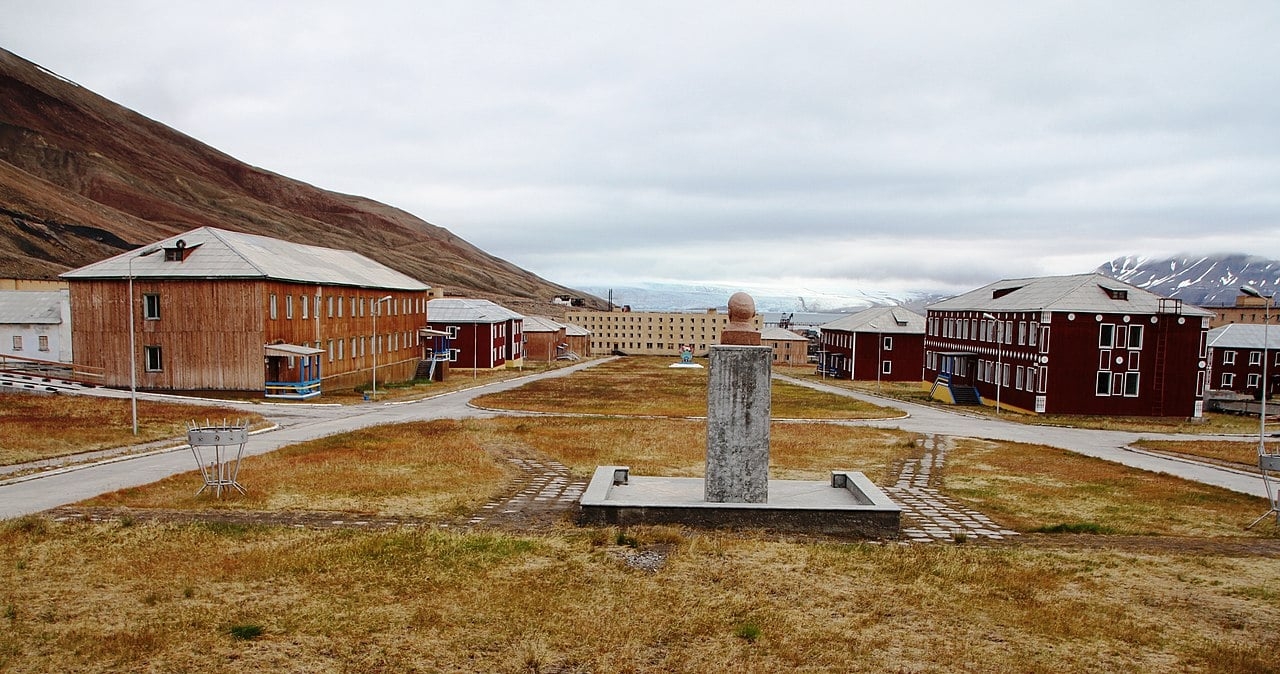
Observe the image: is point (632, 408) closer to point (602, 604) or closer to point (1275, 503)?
point (1275, 503)

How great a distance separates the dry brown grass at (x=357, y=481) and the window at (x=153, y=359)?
23.1 m

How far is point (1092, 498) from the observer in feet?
67.2

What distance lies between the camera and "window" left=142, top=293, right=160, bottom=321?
4469 cm

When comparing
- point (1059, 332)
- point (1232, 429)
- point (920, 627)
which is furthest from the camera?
point (1059, 332)

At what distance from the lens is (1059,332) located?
5075 centimetres

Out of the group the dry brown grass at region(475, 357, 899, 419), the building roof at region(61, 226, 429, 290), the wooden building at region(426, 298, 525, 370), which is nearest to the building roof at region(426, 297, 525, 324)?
the wooden building at region(426, 298, 525, 370)

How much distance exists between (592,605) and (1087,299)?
50.9 m

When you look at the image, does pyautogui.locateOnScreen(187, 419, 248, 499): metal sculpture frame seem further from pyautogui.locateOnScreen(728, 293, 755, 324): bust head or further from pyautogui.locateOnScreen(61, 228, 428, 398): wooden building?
pyautogui.locateOnScreen(61, 228, 428, 398): wooden building

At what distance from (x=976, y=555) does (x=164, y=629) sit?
492 inches

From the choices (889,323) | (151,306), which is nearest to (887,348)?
(889,323)

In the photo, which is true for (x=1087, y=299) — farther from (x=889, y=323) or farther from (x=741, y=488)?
(x=741, y=488)

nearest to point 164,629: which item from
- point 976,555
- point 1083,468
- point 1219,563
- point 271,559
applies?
point 271,559

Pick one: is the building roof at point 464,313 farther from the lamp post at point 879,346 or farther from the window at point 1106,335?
the window at point 1106,335

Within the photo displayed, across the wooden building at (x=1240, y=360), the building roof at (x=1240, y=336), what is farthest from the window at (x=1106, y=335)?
the wooden building at (x=1240, y=360)
